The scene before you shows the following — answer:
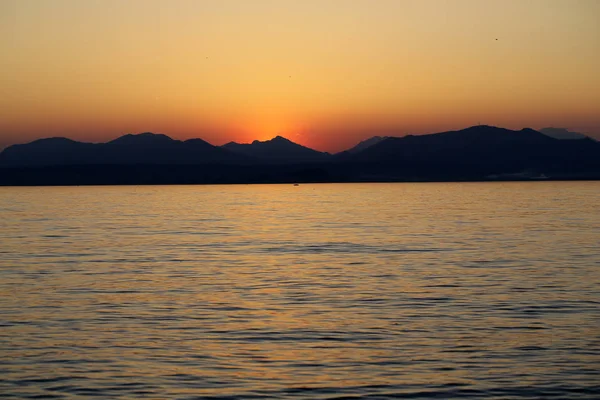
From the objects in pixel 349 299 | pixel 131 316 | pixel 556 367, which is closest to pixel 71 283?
pixel 131 316

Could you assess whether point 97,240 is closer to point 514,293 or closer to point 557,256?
point 557,256

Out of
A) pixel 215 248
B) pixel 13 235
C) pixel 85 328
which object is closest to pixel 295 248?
pixel 215 248

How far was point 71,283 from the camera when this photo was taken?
1473 inches

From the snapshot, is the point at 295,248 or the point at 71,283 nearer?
the point at 71,283

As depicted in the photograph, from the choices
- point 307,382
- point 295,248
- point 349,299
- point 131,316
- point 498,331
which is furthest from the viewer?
point 295,248

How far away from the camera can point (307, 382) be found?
64.3 ft

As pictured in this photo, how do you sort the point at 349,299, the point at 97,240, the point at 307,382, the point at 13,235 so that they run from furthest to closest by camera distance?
1. the point at 13,235
2. the point at 97,240
3. the point at 349,299
4. the point at 307,382

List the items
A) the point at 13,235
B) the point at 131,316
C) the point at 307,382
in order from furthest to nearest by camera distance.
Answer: the point at 13,235, the point at 131,316, the point at 307,382

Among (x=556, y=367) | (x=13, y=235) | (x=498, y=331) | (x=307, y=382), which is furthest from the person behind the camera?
(x=13, y=235)

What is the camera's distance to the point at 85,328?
26.3 metres

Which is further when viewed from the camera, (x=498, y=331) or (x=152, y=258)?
(x=152, y=258)

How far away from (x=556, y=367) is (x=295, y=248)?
118 feet

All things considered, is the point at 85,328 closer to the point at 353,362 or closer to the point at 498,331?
the point at 353,362

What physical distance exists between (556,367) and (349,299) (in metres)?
11.7
